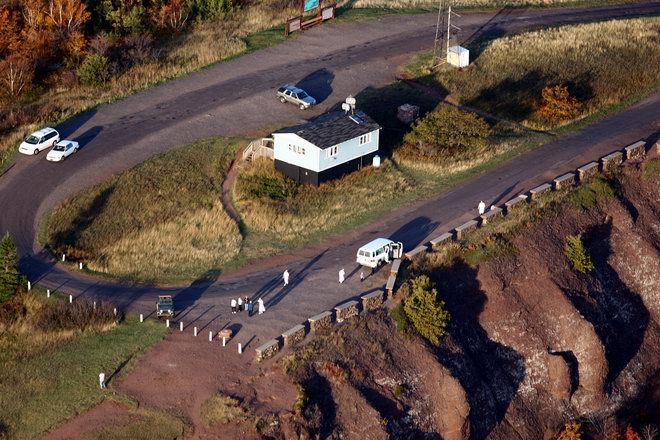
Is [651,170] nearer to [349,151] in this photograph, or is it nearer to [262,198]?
[349,151]

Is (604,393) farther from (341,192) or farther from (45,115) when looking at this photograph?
(45,115)

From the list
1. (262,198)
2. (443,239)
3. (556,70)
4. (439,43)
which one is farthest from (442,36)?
(443,239)

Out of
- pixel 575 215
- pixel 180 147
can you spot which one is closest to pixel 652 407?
pixel 575 215

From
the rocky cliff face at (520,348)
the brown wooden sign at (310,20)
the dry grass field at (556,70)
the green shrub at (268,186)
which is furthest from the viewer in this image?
the brown wooden sign at (310,20)

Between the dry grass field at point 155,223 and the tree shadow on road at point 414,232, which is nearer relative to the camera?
the dry grass field at point 155,223

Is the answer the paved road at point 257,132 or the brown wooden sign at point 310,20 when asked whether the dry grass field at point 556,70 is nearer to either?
the paved road at point 257,132

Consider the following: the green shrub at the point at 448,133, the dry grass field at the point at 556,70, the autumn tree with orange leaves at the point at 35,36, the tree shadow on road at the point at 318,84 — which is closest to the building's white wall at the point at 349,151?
the green shrub at the point at 448,133
